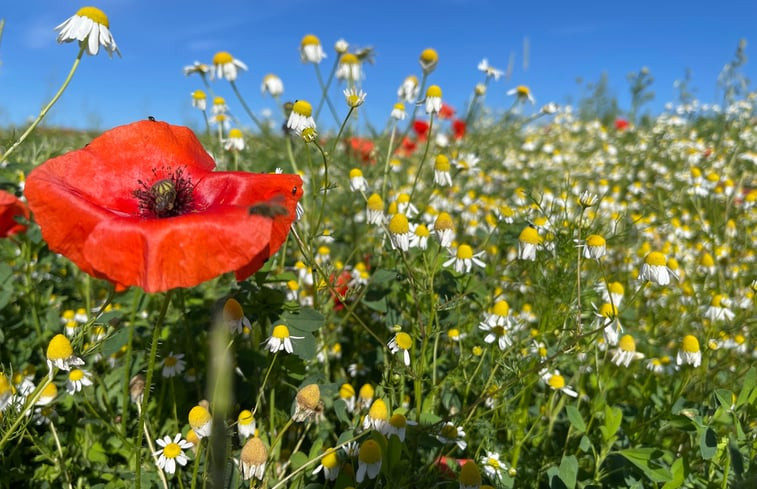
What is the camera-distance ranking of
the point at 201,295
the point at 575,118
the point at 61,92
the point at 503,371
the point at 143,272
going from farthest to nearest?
the point at 575,118 → the point at 201,295 → the point at 503,371 → the point at 61,92 → the point at 143,272

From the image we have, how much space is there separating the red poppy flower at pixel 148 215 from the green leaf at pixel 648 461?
117cm

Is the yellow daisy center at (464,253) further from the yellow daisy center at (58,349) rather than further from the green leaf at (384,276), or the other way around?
the yellow daisy center at (58,349)

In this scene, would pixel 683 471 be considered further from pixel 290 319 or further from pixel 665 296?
pixel 665 296

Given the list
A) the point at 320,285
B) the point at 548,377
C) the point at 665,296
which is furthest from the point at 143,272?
the point at 665,296

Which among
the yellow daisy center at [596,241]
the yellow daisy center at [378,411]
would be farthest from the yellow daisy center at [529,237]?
the yellow daisy center at [378,411]

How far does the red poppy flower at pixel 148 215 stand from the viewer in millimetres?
900

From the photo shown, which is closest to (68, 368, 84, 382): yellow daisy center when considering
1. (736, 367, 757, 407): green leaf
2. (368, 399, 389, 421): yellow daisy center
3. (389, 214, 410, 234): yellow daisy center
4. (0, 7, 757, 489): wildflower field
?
(0, 7, 757, 489): wildflower field

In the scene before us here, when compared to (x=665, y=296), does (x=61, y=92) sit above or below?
above

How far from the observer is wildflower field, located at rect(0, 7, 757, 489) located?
990mm

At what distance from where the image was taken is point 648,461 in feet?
4.66

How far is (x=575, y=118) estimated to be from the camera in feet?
31.9

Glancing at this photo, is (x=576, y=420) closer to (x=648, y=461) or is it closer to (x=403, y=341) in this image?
(x=648, y=461)

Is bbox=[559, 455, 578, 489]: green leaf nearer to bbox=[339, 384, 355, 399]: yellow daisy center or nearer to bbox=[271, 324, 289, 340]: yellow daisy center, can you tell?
bbox=[339, 384, 355, 399]: yellow daisy center

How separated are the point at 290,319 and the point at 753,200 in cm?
353
